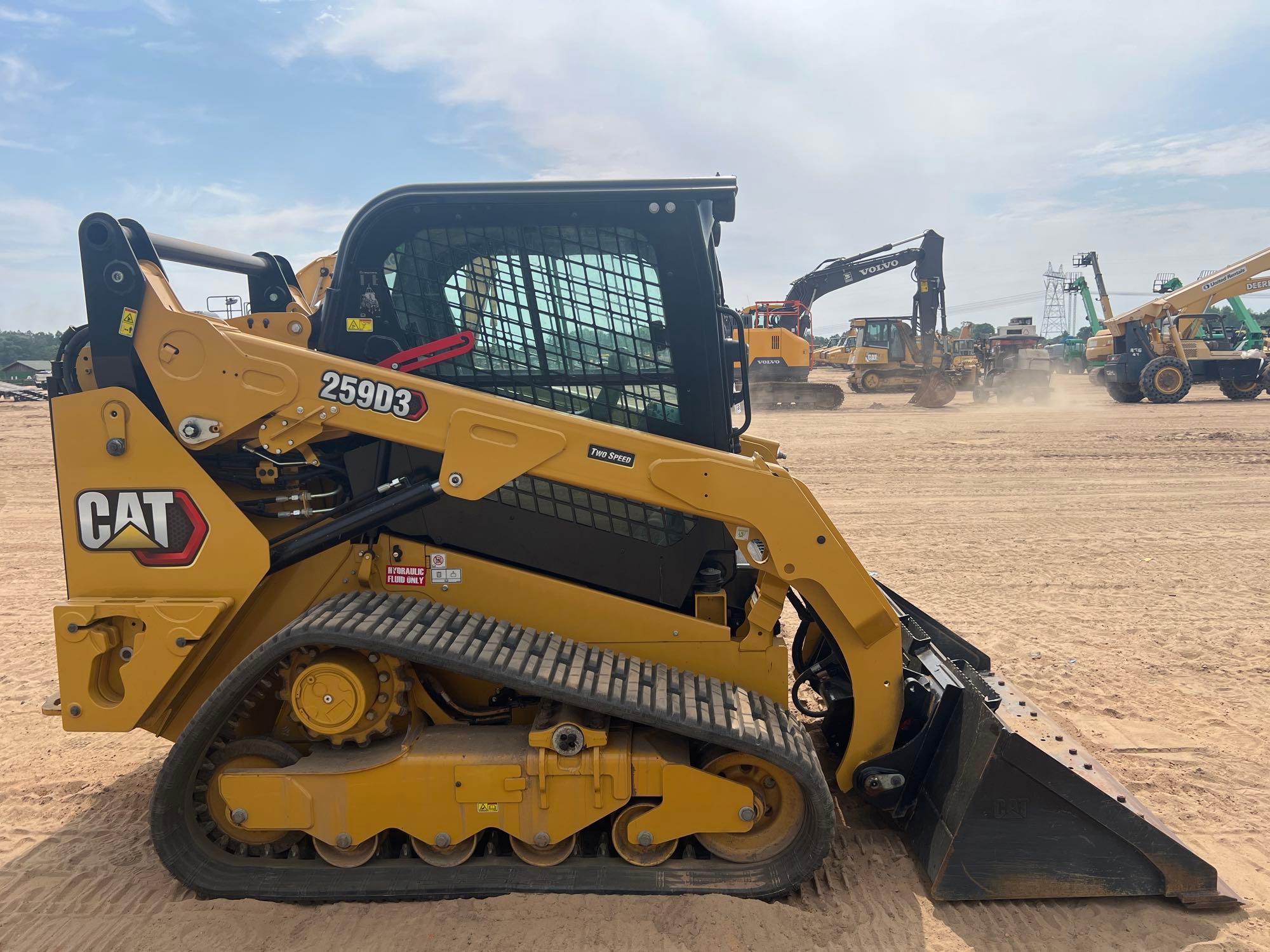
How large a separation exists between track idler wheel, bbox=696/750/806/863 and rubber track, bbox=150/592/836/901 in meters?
0.04

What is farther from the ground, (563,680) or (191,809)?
(563,680)

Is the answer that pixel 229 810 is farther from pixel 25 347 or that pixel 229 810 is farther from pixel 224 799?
pixel 25 347

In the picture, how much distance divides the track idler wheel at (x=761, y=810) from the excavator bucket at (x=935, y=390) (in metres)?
23.0

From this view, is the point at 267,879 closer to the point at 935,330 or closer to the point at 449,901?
the point at 449,901

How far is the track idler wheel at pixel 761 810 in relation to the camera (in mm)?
3127

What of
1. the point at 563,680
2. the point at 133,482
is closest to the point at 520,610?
the point at 563,680

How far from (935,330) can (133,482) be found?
26095mm

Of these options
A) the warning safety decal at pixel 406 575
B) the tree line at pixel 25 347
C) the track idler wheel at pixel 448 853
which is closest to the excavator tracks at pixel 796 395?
the warning safety decal at pixel 406 575

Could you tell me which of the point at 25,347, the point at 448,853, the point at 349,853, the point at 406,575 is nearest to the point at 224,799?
the point at 349,853

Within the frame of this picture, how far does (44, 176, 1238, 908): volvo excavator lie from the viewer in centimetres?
300

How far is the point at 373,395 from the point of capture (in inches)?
118

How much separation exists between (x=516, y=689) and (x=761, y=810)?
1.08m

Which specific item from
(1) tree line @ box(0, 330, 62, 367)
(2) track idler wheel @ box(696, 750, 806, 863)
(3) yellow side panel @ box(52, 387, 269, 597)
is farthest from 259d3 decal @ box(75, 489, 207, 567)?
(1) tree line @ box(0, 330, 62, 367)

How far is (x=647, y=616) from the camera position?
11.0ft
